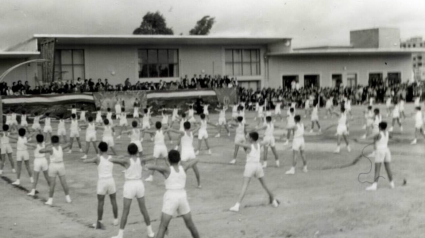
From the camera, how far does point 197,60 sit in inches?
1727

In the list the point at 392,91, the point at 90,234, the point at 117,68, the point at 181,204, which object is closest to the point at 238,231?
the point at 181,204

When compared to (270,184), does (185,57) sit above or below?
above

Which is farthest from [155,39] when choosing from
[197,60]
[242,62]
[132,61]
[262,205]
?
[262,205]

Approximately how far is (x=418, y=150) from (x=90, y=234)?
1385 centimetres

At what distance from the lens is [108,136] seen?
17812 millimetres

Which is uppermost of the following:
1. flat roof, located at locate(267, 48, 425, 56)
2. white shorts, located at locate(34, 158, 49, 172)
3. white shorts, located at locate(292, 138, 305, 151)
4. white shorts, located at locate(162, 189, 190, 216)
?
flat roof, located at locate(267, 48, 425, 56)

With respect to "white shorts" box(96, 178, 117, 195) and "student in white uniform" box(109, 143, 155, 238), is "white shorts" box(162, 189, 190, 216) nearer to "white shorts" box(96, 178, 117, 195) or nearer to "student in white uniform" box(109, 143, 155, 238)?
"student in white uniform" box(109, 143, 155, 238)

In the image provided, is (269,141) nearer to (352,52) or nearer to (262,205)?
(262,205)

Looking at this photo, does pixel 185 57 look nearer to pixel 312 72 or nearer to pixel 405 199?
pixel 312 72

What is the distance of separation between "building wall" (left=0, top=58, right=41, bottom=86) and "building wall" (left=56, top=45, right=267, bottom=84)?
2.58 metres

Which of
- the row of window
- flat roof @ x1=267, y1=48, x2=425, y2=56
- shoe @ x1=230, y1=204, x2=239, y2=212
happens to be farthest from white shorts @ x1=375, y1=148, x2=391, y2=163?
flat roof @ x1=267, y1=48, x2=425, y2=56

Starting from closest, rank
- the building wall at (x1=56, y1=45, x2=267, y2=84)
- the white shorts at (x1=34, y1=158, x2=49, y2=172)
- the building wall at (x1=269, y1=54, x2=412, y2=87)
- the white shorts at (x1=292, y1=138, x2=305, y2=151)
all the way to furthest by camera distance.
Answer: the white shorts at (x1=34, y1=158, x2=49, y2=172), the white shorts at (x1=292, y1=138, x2=305, y2=151), the building wall at (x1=56, y1=45, x2=267, y2=84), the building wall at (x1=269, y1=54, x2=412, y2=87)

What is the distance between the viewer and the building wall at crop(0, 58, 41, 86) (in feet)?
120

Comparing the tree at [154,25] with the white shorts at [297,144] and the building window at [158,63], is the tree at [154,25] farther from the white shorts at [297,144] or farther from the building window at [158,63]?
the white shorts at [297,144]
